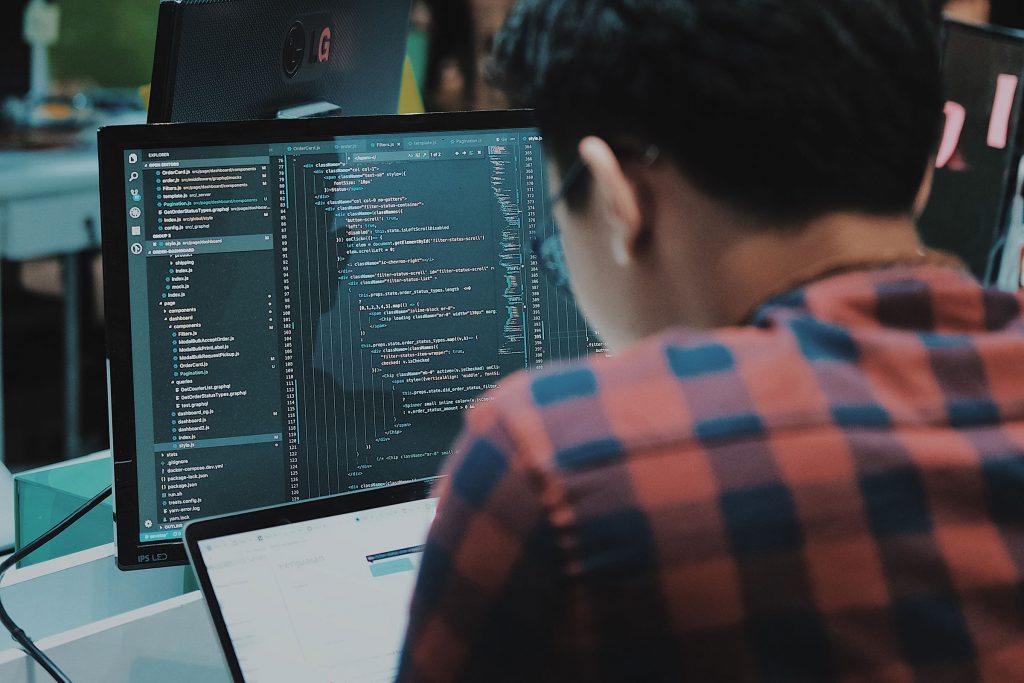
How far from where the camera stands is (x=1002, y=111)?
64.1 inches

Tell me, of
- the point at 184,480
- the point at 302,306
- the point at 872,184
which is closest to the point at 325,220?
the point at 302,306

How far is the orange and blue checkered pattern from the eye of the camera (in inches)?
20.6

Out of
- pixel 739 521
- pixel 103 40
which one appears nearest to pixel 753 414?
pixel 739 521

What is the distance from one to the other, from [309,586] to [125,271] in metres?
0.29

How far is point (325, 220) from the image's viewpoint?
995 millimetres

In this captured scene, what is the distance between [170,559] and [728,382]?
585mm

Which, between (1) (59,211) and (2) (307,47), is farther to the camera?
(1) (59,211)

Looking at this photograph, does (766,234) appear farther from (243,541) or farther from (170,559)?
(170,559)

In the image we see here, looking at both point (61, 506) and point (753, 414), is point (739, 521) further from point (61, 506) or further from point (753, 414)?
point (61, 506)

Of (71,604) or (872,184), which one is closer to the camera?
(872,184)

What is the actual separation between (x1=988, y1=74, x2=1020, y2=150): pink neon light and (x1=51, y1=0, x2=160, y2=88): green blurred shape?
3291 mm

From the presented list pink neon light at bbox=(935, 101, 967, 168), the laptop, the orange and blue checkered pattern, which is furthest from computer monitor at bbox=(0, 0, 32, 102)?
the orange and blue checkered pattern

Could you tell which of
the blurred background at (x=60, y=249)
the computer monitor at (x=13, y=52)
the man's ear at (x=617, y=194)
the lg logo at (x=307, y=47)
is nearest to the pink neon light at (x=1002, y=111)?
the lg logo at (x=307, y=47)

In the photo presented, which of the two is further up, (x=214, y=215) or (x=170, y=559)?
(x=214, y=215)
